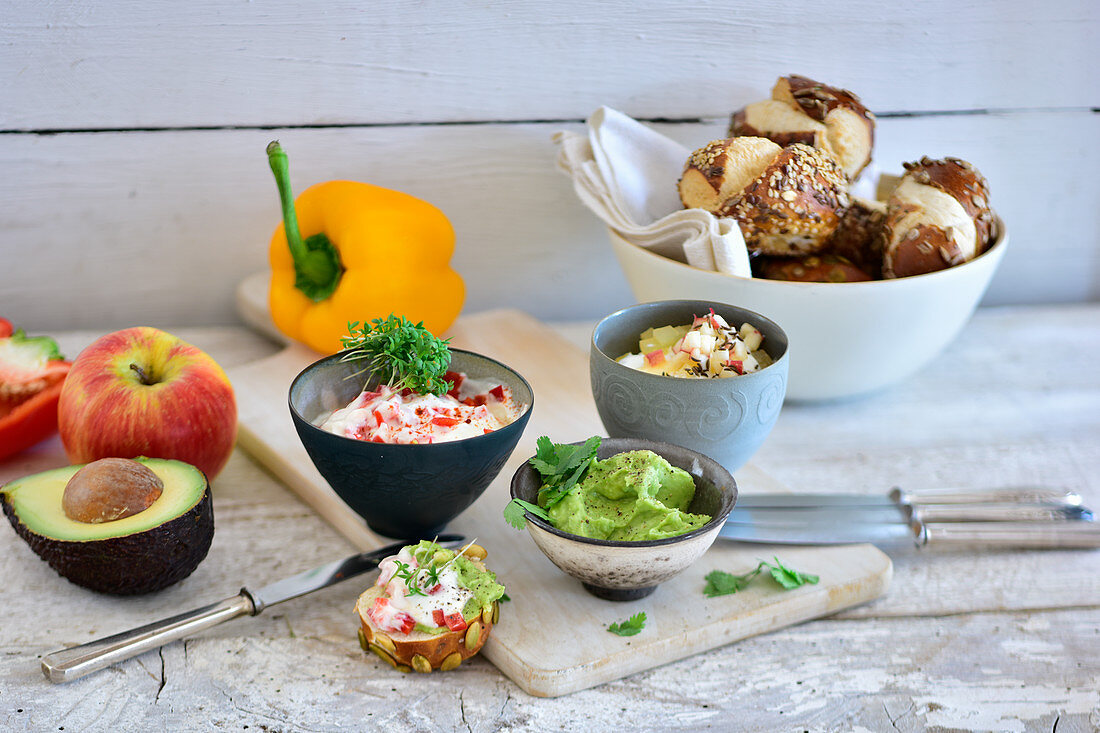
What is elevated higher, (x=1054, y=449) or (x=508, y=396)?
(x=508, y=396)

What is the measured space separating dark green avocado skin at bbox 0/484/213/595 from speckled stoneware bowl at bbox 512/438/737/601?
11.9 inches

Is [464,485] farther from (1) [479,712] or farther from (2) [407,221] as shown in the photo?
(2) [407,221]

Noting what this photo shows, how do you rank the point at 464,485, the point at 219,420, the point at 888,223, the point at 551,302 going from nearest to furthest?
the point at 464,485
the point at 219,420
the point at 888,223
the point at 551,302

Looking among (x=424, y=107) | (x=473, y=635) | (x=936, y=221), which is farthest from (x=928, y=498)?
(x=424, y=107)

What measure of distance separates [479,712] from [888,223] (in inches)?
31.0

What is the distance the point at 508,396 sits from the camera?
106 centimetres

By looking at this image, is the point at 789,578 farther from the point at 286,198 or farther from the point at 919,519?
the point at 286,198

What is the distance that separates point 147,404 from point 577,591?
1.60ft

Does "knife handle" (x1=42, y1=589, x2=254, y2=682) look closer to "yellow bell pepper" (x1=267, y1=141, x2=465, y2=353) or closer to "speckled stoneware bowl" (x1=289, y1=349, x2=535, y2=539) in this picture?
"speckled stoneware bowl" (x1=289, y1=349, x2=535, y2=539)

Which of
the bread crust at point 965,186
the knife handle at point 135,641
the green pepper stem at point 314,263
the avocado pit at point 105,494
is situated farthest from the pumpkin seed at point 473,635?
the bread crust at point 965,186

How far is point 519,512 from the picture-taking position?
88 cm

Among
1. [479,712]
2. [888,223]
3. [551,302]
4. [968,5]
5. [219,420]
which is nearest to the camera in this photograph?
[479,712]

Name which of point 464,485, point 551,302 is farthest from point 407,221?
point 464,485

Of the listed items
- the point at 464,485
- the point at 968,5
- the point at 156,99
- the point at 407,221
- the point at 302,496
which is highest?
the point at 968,5
